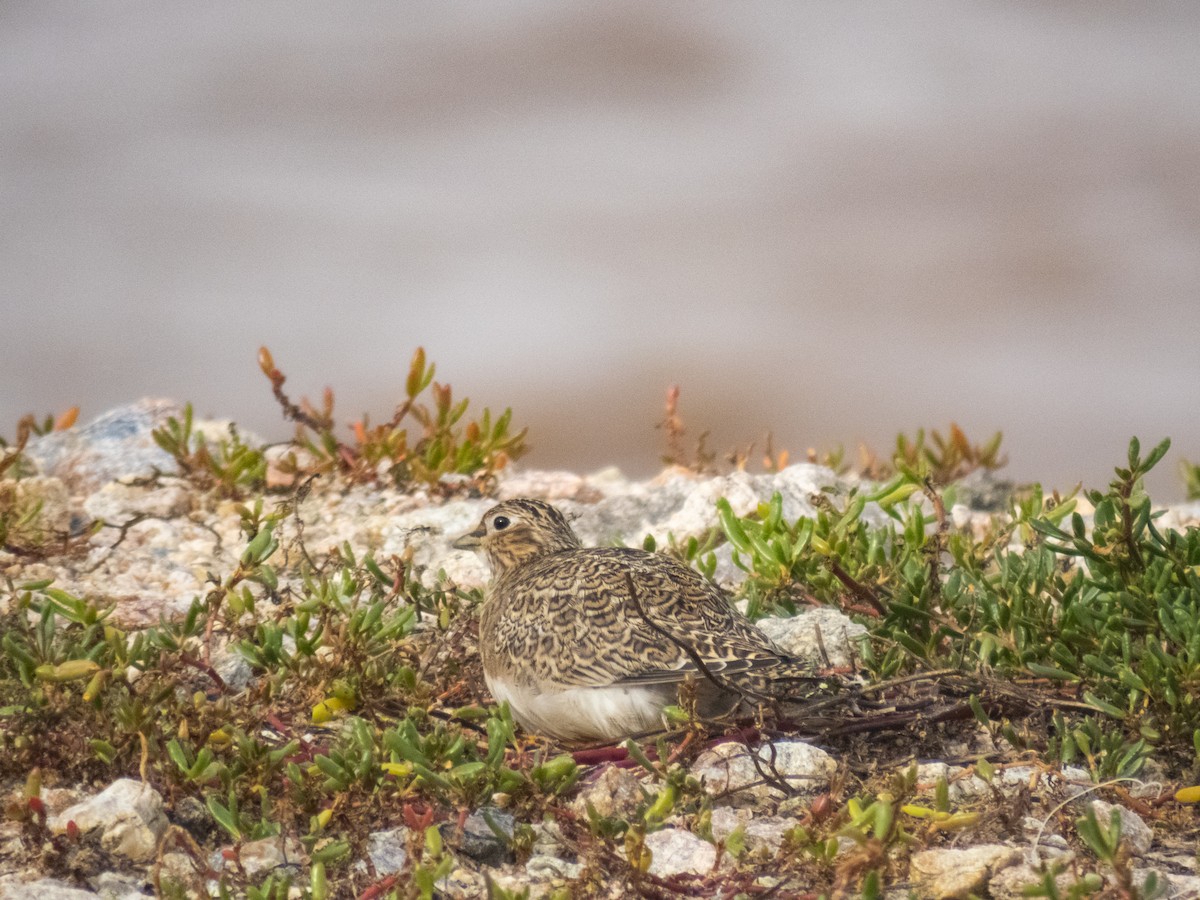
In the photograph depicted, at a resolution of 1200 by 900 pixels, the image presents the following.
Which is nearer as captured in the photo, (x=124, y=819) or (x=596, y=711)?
(x=124, y=819)

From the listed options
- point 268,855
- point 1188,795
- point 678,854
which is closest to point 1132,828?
point 1188,795

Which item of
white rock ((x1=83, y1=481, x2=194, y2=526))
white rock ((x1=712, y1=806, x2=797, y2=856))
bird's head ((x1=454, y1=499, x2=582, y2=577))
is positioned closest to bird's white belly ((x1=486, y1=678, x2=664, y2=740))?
white rock ((x1=712, y1=806, x2=797, y2=856))

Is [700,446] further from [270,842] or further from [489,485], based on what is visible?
[270,842]

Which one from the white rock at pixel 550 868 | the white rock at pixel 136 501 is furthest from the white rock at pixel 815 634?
the white rock at pixel 136 501

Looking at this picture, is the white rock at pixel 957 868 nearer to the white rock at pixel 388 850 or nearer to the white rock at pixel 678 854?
the white rock at pixel 678 854

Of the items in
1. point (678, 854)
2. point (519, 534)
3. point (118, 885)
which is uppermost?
point (519, 534)

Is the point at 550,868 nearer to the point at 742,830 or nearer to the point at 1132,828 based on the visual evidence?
the point at 742,830

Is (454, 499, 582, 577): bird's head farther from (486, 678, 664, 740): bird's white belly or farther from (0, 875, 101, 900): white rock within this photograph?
(0, 875, 101, 900): white rock
